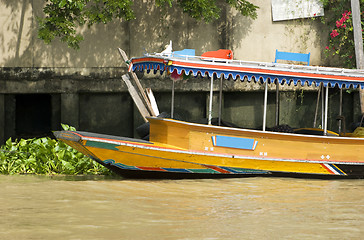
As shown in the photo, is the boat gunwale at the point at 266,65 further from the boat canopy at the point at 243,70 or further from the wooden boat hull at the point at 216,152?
the wooden boat hull at the point at 216,152

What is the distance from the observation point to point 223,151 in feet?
31.9

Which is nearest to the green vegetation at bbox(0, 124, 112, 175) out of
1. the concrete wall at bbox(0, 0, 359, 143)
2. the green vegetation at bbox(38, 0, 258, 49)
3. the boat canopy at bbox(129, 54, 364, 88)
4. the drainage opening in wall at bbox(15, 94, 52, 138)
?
the concrete wall at bbox(0, 0, 359, 143)

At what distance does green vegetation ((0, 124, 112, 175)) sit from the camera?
10562 millimetres

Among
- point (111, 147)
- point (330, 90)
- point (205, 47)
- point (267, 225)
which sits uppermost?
point (205, 47)

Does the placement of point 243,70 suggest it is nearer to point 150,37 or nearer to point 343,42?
point 150,37

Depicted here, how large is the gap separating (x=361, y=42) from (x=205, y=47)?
3.20m

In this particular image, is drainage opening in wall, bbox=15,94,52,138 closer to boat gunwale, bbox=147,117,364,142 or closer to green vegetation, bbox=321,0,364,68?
boat gunwale, bbox=147,117,364,142

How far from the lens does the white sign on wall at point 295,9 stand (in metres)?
13.1

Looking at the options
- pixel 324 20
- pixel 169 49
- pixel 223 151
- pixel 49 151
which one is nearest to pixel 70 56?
pixel 49 151

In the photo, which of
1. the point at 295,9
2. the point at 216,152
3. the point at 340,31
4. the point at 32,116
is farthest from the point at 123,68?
the point at 340,31

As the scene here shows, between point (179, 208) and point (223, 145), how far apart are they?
2.31 metres

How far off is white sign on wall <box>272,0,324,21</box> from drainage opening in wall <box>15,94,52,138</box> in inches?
210

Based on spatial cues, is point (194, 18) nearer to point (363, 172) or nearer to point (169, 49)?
point (169, 49)

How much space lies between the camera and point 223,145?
9695 mm
